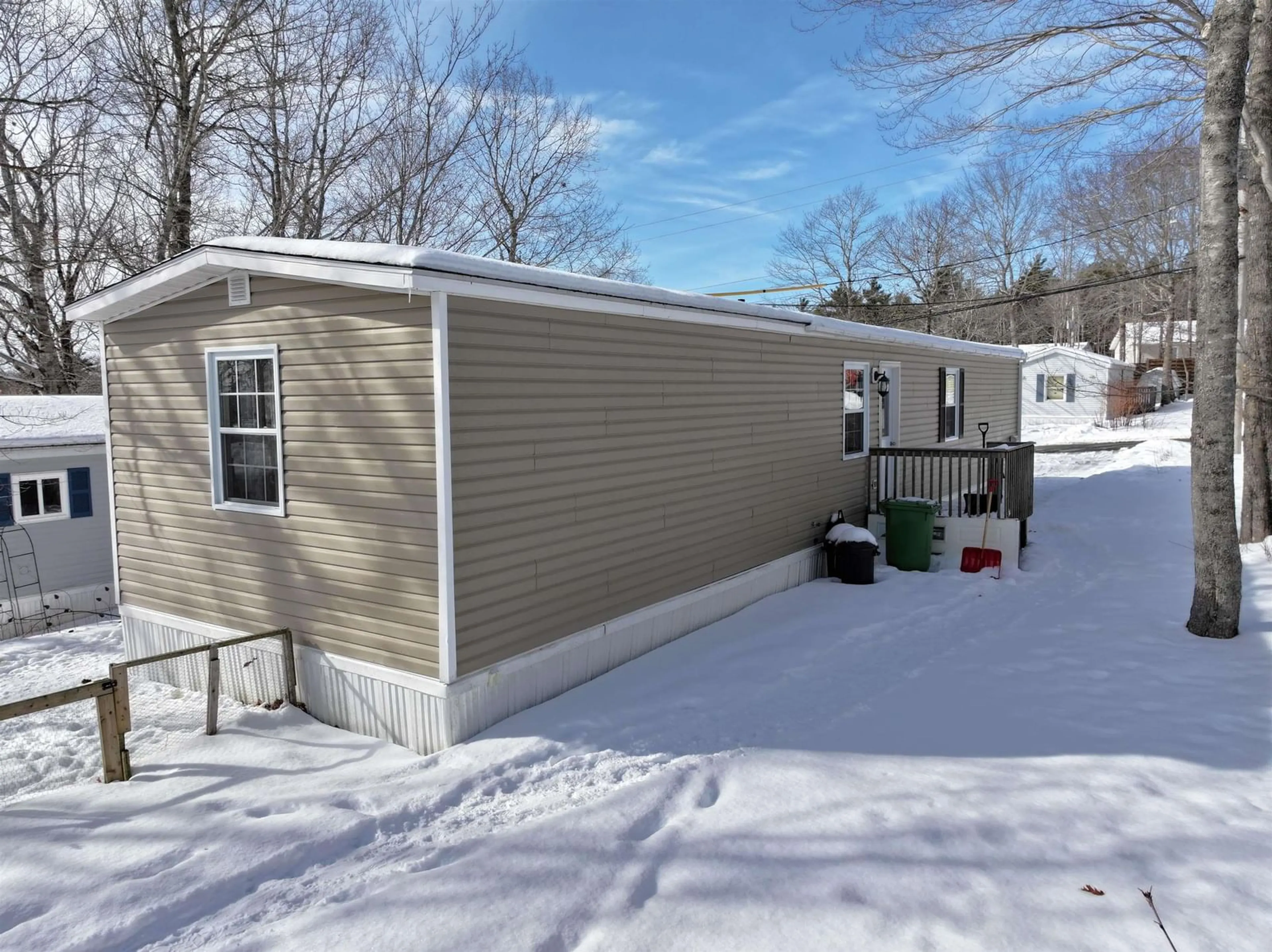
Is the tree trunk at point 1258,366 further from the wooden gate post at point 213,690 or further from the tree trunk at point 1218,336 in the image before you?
the wooden gate post at point 213,690

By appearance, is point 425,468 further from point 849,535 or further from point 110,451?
point 849,535

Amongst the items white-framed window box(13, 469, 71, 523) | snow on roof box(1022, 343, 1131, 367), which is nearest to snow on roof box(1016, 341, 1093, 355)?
snow on roof box(1022, 343, 1131, 367)

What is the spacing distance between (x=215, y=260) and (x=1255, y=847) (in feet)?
22.7

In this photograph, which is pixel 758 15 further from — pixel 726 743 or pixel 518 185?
pixel 518 185

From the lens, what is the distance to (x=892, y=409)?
37.3 feet

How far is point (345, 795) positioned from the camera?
448 centimetres

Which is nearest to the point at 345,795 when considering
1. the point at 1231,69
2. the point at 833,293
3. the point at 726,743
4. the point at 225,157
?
the point at 726,743

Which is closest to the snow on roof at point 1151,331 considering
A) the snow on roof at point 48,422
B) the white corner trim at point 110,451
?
the snow on roof at point 48,422

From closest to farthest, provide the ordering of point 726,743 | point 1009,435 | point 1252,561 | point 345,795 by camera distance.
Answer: point 345,795 < point 726,743 < point 1252,561 < point 1009,435

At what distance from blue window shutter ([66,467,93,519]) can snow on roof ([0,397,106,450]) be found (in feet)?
1.77

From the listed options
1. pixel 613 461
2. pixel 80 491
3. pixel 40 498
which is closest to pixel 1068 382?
pixel 613 461

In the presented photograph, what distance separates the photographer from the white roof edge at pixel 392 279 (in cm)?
484

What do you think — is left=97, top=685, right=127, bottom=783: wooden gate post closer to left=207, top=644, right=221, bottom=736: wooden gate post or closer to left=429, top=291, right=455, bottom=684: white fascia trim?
left=207, top=644, right=221, bottom=736: wooden gate post

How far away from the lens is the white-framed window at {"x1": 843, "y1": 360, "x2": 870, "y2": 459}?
401 inches
